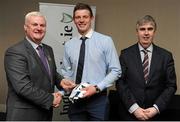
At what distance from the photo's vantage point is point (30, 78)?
238 cm

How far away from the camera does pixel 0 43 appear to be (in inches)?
205

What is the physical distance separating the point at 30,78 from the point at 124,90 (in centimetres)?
93

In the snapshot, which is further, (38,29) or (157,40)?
(157,40)

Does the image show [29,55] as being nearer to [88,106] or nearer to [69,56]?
[69,56]

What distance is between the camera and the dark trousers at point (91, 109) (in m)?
2.74

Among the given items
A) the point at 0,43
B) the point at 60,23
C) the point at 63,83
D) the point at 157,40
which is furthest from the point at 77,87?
the point at 0,43

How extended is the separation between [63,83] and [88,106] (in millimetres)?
304

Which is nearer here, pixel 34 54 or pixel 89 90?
pixel 34 54

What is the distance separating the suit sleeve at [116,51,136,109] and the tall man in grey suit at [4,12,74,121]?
25.8 inches

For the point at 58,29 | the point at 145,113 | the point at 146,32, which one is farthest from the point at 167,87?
the point at 58,29

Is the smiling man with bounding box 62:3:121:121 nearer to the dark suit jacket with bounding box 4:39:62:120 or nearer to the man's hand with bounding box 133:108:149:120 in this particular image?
the man's hand with bounding box 133:108:149:120

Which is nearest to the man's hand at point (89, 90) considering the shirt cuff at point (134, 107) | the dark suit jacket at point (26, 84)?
the dark suit jacket at point (26, 84)

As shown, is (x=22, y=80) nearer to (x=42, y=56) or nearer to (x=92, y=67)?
(x=42, y=56)

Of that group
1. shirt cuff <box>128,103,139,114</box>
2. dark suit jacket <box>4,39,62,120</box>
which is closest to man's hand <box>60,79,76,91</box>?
dark suit jacket <box>4,39,62,120</box>
